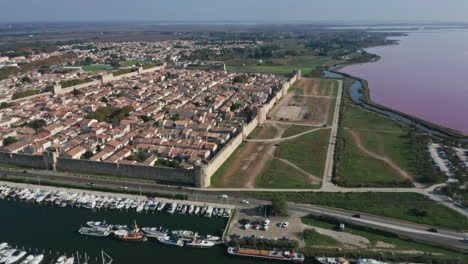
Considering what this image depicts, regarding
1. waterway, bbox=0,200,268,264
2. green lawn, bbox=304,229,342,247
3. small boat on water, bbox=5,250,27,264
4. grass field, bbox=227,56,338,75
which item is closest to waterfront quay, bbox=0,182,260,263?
waterway, bbox=0,200,268,264

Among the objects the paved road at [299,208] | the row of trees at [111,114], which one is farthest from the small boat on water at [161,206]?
the row of trees at [111,114]

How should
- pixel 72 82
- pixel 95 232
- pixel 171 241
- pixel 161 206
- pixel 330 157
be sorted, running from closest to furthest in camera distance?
1. pixel 171 241
2. pixel 95 232
3. pixel 161 206
4. pixel 330 157
5. pixel 72 82

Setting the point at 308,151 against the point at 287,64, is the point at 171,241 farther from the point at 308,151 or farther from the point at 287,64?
the point at 287,64

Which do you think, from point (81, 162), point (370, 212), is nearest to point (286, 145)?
point (370, 212)

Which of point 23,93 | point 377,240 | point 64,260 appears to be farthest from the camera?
point 23,93

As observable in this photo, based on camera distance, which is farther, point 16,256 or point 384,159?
point 384,159

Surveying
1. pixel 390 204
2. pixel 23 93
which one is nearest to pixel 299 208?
pixel 390 204

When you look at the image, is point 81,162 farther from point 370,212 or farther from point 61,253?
point 370,212
